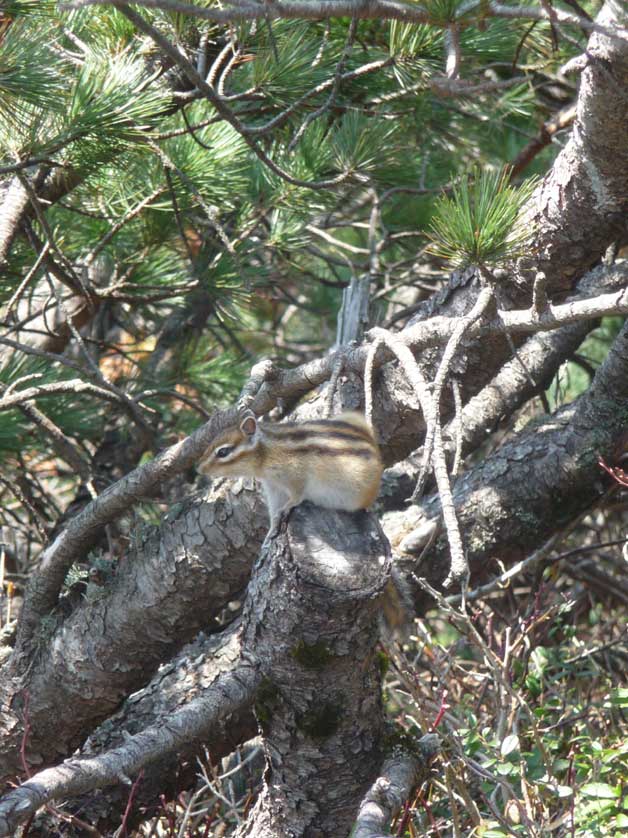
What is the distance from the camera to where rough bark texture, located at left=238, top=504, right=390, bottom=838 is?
230 cm

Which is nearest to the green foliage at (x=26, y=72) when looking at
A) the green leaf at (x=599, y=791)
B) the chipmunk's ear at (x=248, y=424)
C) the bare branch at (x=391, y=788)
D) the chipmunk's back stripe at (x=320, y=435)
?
the chipmunk's ear at (x=248, y=424)

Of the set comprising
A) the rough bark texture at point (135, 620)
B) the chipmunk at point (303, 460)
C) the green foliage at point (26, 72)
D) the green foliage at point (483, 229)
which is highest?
the green foliage at point (26, 72)

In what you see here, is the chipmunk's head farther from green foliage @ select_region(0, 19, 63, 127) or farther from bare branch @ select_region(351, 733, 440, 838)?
green foliage @ select_region(0, 19, 63, 127)

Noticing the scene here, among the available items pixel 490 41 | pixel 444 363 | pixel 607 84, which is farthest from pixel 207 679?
pixel 490 41

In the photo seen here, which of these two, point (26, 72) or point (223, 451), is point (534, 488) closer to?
point (223, 451)

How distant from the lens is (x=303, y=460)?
2.87 metres

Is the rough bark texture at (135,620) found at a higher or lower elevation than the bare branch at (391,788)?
higher

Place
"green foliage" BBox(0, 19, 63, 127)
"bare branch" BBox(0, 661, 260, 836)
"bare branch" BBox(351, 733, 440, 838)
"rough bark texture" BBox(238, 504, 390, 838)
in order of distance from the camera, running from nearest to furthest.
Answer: "bare branch" BBox(0, 661, 260, 836) → "bare branch" BBox(351, 733, 440, 838) → "rough bark texture" BBox(238, 504, 390, 838) → "green foliage" BBox(0, 19, 63, 127)

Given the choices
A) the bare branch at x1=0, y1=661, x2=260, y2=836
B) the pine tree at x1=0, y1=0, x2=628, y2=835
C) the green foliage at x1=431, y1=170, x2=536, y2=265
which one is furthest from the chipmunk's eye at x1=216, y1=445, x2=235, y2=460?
the green foliage at x1=431, y1=170, x2=536, y2=265

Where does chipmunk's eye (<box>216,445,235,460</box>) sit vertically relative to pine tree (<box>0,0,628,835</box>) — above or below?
below

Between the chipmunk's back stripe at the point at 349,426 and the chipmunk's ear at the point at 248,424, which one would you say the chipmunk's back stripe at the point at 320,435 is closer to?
the chipmunk's back stripe at the point at 349,426

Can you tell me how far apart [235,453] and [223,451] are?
0.06 meters

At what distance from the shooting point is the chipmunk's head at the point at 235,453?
304cm

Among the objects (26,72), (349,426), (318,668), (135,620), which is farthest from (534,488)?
(26,72)
